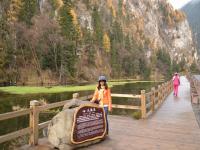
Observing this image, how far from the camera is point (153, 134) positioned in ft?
37.3

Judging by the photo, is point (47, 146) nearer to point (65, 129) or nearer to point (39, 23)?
point (65, 129)

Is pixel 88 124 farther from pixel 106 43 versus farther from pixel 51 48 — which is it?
pixel 106 43

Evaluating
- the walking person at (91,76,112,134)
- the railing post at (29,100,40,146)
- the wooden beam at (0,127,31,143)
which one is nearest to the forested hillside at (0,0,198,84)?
the walking person at (91,76,112,134)

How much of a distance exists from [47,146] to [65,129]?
0.85 meters

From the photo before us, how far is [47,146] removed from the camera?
9320 mm

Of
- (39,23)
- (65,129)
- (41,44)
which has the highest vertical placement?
(39,23)

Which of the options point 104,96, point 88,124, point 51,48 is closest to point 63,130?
point 88,124

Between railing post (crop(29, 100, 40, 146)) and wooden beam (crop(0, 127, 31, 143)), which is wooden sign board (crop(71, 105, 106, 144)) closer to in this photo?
railing post (crop(29, 100, 40, 146))

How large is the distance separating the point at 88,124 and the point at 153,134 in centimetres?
294

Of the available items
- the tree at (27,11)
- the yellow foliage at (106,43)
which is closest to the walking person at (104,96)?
the tree at (27,11)

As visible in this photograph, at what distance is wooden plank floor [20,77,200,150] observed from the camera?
31.8ft

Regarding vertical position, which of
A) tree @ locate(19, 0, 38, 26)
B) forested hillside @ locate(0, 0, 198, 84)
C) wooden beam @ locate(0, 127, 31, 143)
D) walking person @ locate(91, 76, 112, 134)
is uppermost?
tree @ locate(19, 0, 38, 26)

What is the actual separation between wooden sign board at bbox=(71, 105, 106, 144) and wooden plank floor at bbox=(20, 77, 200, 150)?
329mm

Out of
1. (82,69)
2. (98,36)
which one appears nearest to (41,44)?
(82,69)
